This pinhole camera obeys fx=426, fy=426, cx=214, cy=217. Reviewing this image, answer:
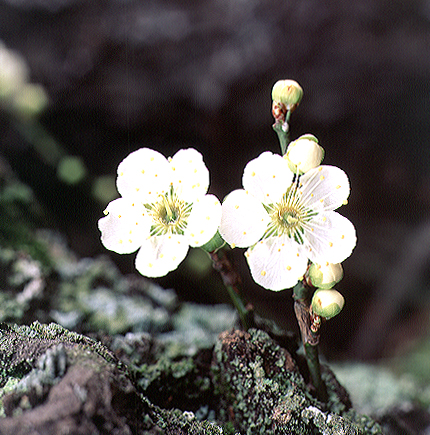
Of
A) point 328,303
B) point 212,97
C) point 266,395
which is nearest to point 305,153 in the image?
point 328,303

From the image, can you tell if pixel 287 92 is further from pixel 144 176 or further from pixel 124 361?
pixel 124 361

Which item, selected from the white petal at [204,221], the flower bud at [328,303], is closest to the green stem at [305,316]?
the flower bud at [328,303]

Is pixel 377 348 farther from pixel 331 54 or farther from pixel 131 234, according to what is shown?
pixel 131 234

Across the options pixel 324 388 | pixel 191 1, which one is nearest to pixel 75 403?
pixel 324 388

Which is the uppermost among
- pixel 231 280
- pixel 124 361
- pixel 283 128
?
pixel 283 128

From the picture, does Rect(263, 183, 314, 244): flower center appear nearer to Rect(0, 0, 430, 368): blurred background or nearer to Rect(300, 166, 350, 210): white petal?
Rect(300, 166, 350, 210): white petal

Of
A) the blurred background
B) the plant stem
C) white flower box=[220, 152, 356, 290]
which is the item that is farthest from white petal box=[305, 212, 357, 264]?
the blurred background
